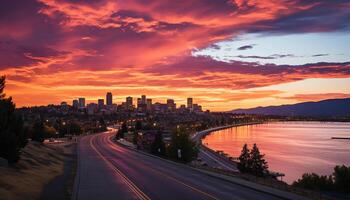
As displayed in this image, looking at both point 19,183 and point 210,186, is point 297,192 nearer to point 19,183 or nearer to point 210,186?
point 210,186

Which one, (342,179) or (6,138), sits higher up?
(6,138)

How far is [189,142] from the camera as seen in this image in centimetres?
8800

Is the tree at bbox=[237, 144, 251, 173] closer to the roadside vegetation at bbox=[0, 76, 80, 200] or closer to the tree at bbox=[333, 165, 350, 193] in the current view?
the tree at bbox=[333, 165, 350, 193]

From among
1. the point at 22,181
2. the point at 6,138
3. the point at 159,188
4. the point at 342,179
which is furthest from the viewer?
the point at 342,179

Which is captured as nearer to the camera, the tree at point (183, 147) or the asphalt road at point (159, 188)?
the asphalt road at point (159, 188)

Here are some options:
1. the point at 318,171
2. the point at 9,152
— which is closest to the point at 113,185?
the point at 9,152

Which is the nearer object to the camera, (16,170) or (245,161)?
(16,170)

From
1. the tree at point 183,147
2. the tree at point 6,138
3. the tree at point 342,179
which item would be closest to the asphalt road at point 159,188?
the tree at point 6,138

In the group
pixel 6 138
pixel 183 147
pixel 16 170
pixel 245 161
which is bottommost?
pixel 245 161

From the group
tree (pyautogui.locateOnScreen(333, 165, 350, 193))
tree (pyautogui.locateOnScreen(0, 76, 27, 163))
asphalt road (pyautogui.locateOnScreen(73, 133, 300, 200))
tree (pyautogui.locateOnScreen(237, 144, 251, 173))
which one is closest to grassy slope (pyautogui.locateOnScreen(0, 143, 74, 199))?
tree (pyautogui.locateOnScreen(0, 76, 27, 163))

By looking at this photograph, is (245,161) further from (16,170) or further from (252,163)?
(16,170)

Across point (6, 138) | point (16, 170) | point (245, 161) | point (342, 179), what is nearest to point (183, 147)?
point (245, 161)

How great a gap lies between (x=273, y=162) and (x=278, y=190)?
9410 centimetres

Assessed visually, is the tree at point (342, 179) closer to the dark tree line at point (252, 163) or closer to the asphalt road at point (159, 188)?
the dark tree line at point (252, 163)
